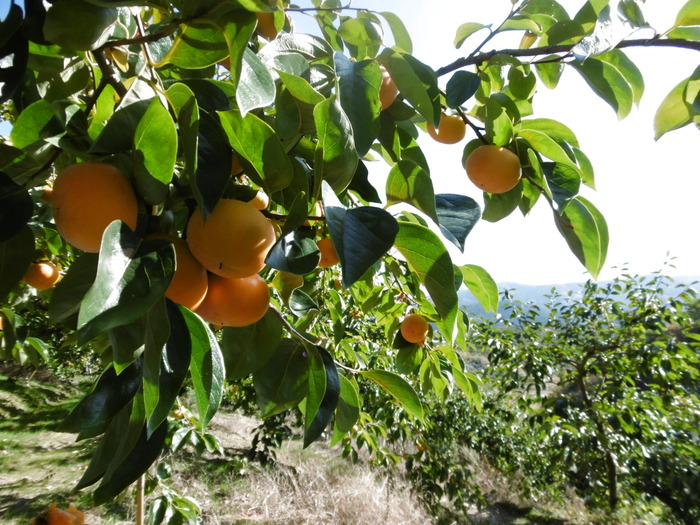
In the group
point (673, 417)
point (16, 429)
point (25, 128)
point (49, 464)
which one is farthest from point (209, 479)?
point (25, 128)

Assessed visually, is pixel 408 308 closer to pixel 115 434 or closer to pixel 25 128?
pixel 115 434

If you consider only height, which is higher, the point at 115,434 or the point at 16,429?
the point at 115,434

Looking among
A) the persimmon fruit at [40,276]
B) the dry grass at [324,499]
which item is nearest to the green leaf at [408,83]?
the persimmon fruit at [40,276]

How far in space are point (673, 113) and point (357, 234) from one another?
0.78 metres

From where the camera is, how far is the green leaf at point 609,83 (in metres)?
0.75

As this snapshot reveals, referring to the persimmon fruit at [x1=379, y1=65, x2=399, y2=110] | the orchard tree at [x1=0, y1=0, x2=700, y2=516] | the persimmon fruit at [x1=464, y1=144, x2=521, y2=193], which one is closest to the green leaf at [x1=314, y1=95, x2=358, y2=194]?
the orchard tree at [x1=0, y1=0, x2=700, y2=516]

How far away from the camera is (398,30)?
88cm

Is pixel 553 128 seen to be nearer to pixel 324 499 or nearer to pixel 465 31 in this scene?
pixel 465 31

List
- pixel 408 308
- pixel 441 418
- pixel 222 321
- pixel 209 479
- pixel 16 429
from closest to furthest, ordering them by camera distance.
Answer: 1. pixel 222 321
2. pixel 408 308
3. pixel 209 479
4. pixel 441 418
5. pixel 16 429

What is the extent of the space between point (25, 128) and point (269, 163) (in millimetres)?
246

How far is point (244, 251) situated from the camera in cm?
41

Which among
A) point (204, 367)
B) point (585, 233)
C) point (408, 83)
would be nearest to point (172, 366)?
point (204, 367)

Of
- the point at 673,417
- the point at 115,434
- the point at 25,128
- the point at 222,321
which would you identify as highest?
the point at 673,417

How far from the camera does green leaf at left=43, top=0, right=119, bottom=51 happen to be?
0.38m
